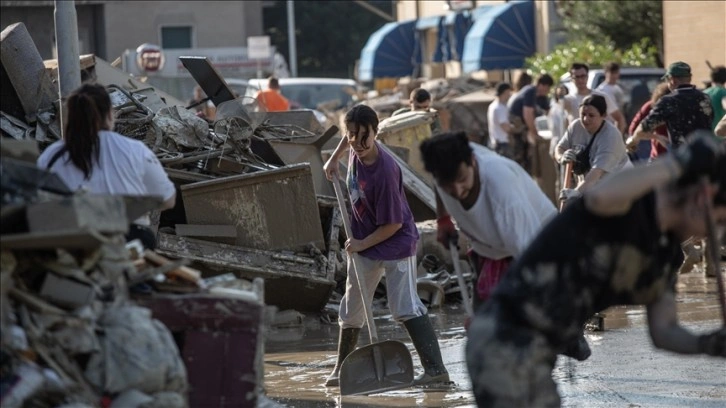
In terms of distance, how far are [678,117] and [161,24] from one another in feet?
111

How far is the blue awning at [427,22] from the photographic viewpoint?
1599 inches

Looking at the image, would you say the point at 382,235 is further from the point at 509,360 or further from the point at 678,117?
the point at 678,117

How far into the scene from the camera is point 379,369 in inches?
324

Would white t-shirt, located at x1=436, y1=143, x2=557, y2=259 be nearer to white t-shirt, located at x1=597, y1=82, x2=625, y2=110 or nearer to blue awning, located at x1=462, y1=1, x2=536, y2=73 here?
white t-shirt, located at x1=597, y1=82, x2=625, y2=110

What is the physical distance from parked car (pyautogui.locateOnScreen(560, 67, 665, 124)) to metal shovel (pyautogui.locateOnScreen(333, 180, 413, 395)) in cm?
973

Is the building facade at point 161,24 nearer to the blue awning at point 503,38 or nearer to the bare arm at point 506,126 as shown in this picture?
the blue awning at point 503,38

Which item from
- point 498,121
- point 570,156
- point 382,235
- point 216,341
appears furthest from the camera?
point 498,121


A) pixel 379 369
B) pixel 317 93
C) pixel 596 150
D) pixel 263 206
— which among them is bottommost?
pixel 379 369

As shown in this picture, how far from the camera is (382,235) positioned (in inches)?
317

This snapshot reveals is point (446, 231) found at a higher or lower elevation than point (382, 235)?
higher

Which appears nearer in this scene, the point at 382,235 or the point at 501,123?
the point at 382,235

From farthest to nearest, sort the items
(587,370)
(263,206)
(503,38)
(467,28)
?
(467,28)
(503,38)
(263,206)
(587,370)

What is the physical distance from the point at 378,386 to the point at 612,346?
1.99m

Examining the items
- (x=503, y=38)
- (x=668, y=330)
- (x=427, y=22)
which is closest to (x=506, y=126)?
(x=668, y=330)
